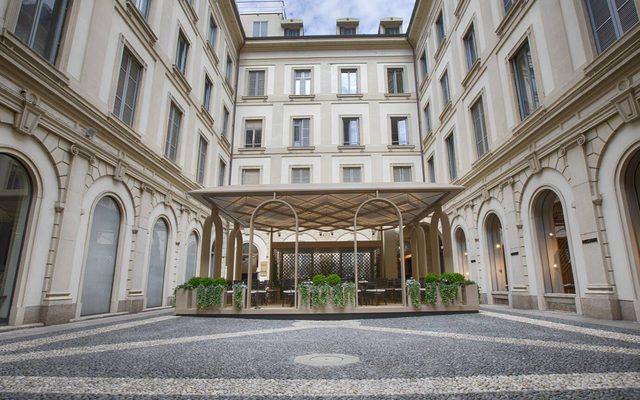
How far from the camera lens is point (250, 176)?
20.6 metres

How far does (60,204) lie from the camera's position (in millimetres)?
7805

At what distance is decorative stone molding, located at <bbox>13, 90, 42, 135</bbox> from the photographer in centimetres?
673

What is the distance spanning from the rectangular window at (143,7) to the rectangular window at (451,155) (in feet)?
45.6

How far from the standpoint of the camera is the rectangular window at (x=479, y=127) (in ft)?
44.2

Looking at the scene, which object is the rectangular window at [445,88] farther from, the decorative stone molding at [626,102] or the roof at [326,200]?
the decorative stone molding at [626,102]

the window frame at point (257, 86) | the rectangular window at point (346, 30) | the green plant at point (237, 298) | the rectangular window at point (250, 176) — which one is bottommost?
the green plant at point (237, 298)

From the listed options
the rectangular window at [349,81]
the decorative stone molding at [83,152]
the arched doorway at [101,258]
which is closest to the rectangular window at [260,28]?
the rectangular window at [349,81]

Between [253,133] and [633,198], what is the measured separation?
60.0 ft

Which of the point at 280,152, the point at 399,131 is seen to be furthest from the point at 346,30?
the point at 280,152

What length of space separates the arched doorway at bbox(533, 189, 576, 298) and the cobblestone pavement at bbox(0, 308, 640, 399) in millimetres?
3438

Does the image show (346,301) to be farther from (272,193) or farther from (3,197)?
(3,197)

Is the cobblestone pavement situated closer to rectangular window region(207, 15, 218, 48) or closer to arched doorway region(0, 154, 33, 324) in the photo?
arched doorway region(0, 154, 33, 324)

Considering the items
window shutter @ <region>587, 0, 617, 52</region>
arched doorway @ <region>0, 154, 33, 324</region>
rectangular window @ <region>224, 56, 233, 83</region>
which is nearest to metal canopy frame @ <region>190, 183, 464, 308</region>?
arched doorway @ <region>0, 154, 33, 324</region>

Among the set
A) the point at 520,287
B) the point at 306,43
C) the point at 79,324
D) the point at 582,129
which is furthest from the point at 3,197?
the point at 306,43
